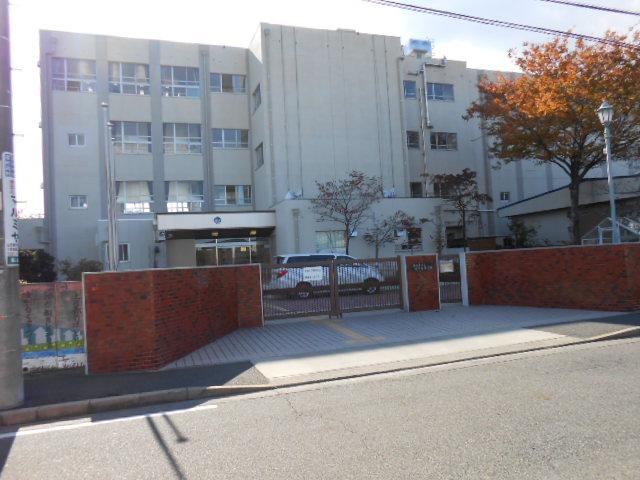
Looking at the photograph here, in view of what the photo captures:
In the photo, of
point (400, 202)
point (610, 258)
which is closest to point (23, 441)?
point (610, 258)

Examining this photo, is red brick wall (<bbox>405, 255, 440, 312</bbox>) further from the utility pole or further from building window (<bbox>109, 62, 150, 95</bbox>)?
building window (<bbox>109, 62, 150, 95</bbox>)

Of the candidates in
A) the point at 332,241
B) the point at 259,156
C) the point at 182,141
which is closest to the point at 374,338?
the point at 332,241

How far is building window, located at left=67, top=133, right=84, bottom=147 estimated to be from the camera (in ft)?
105

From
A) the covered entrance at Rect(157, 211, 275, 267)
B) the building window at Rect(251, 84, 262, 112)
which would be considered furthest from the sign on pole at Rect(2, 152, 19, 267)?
the building window at Rect(251, 84, 262, 112)

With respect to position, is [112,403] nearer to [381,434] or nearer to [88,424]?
[88,424]

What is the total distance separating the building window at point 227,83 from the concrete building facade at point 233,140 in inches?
2.7

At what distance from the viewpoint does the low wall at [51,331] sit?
27.8ft

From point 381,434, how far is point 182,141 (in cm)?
3229

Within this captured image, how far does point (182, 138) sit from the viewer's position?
34594 millimetres

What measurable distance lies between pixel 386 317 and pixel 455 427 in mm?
8245

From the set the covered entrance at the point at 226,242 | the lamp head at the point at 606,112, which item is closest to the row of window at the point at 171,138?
the covered entrance at the point at 226,242

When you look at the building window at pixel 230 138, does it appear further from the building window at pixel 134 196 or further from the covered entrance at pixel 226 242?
the covered entrance at pixel 226 242

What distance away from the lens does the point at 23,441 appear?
5.50 metres

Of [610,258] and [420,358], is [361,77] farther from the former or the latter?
[420,358]
